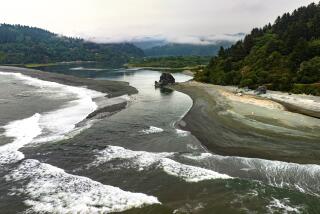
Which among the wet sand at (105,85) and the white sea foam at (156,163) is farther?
the wet sand at (105,85)

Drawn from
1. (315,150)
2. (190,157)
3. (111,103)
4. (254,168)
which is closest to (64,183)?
(190,157)

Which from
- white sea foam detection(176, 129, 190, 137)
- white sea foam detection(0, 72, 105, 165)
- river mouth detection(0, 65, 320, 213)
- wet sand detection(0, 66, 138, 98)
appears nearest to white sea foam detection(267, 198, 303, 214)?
river mouth detection(0, 65, 320, 213)

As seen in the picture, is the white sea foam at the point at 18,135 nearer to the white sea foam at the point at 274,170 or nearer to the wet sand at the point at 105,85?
the white sea foam at the point at 274,170

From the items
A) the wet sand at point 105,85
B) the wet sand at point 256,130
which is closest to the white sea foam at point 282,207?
the wet sand at point 256,130

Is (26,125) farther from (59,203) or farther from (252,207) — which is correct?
(252,207)

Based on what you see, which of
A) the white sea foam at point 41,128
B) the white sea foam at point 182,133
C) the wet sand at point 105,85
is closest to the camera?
the white sea foam at point 41,128

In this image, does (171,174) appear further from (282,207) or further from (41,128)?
(41,128)

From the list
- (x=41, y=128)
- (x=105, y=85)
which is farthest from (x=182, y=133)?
(x=105, y=85)
